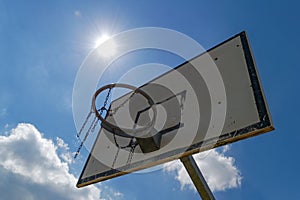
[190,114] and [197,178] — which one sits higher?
[190,114]

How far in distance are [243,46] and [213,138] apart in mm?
1155

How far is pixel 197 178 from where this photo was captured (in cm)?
271

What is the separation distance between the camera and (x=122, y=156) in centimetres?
303

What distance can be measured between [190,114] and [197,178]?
25.7 inches

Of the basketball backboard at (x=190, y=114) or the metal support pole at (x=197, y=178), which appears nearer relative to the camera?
the basketball backboard at (x=190, y=114)

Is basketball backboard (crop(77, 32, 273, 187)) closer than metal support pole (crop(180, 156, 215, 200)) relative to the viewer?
Yes

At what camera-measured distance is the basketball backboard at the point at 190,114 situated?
90.1 inches

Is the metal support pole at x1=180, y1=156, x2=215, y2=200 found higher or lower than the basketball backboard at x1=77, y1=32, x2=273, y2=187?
lower

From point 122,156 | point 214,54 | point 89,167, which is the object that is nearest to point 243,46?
point 214,54

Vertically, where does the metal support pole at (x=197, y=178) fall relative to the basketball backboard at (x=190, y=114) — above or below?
below

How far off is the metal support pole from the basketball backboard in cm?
22

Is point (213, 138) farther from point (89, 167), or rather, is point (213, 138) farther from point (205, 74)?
point (89, 167)

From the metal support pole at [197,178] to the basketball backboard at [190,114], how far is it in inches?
8.7

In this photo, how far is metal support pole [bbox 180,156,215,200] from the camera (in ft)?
8.61
